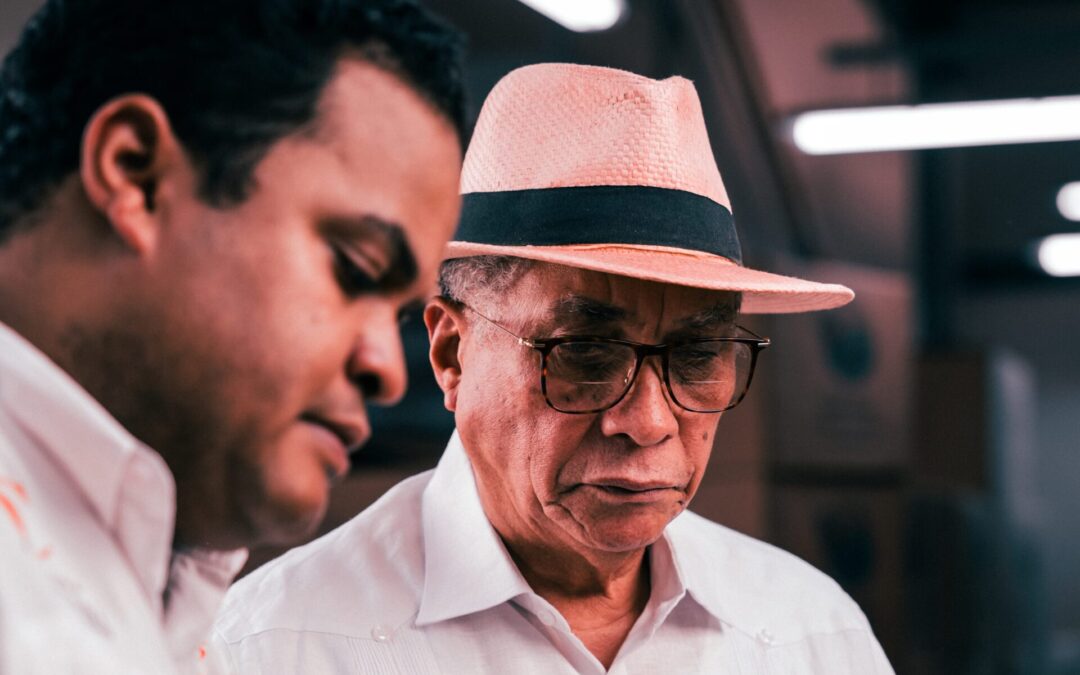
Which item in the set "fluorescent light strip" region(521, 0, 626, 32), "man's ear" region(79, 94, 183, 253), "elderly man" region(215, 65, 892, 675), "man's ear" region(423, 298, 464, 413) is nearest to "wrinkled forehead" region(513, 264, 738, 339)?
"elderly man" region(215, 65, 892, 675)

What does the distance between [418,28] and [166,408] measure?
10.5 inches

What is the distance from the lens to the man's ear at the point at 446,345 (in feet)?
4.19

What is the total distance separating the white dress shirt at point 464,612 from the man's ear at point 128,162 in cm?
63

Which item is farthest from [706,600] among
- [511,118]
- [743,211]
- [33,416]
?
[743,211]

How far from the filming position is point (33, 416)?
0.58 metres

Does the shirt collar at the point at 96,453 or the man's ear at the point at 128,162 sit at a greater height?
the man's ear at the point at 128,162

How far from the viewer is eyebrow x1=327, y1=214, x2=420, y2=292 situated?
2.06ft

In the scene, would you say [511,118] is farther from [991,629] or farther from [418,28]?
[991,629]

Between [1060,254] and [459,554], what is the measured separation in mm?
7690

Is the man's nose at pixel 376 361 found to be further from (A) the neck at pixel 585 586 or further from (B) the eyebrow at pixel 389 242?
(A) the neck at pixel 585 586

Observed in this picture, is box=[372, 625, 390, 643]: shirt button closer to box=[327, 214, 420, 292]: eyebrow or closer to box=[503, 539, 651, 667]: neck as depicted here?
box=[503, 539, 651, 667]: neck

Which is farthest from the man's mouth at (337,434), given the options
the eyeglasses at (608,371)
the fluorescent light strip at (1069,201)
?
the fluorescent light strip at (1069,201)

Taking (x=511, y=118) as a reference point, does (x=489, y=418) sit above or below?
below

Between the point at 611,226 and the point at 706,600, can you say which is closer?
the point at 611,226
